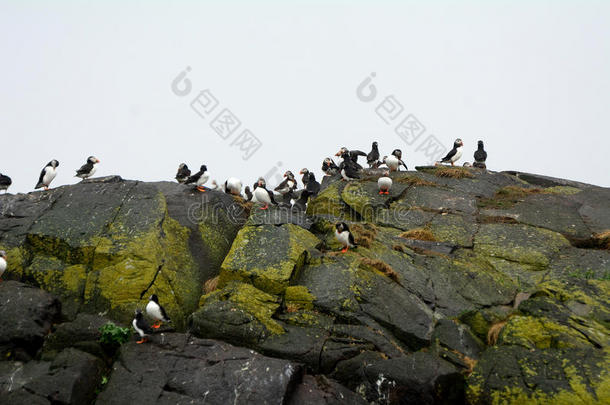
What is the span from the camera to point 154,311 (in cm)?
1190

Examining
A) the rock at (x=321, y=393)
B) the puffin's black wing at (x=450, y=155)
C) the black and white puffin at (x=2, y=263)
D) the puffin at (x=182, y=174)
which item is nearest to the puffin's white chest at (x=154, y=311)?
the rock at (x=321, y=393)

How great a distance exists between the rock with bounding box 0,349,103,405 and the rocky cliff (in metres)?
0.03

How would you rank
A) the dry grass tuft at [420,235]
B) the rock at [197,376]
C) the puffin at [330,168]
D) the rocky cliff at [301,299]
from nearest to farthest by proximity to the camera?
1. the rock at [197,376]
2. the rocky cliff at [301,299]
3. the dry grass tuft at [420,235]
4. the puffin at [330,168]

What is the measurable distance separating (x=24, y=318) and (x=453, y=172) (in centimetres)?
1760

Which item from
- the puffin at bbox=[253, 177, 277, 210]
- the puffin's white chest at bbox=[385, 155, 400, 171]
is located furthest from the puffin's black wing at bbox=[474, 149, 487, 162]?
the puffin at bbox=[253, 177, 277, 210]

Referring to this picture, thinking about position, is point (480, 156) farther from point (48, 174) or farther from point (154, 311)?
point (48, 174)

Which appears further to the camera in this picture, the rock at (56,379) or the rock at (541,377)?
the rock at (56,379)

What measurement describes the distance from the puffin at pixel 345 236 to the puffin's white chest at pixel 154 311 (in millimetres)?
5560

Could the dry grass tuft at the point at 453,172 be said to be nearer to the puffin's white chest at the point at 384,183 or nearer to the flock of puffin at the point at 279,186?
the flock of puffin at the point at 279,186

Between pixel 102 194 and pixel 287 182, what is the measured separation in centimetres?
943

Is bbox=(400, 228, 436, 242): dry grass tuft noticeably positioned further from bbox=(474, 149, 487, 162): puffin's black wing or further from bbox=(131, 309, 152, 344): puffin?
bbox=(474, 149, 487, 162): puffin's black wing

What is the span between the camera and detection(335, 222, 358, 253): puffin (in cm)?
1451

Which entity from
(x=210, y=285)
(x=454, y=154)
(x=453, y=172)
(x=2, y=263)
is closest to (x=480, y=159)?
(x=454, y=154)

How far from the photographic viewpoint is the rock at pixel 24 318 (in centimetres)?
1106
